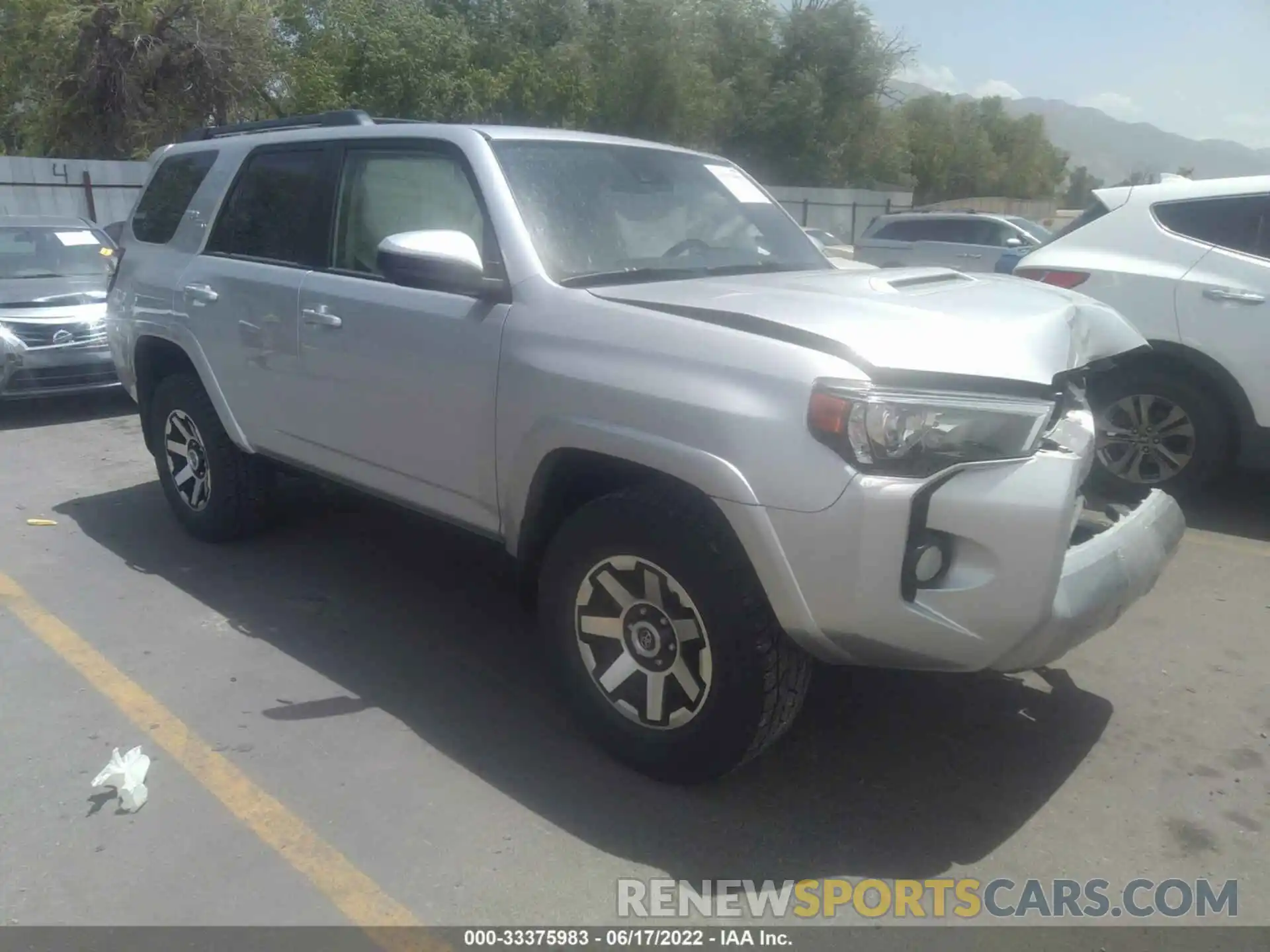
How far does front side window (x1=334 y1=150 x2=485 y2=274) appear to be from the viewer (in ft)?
12.7

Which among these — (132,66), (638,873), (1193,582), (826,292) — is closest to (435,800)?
(638,873)

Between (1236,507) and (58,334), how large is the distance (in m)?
8.40

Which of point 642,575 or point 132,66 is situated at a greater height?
point 132,66

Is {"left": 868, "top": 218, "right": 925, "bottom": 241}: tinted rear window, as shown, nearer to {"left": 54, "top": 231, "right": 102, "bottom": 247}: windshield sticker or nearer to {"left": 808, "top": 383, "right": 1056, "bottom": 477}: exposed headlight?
{"left": 54, "top": 231, "right": 102, "bottom": 247}: windshield sticker

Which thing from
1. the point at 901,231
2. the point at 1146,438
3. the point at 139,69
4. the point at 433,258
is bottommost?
the point at 1146,438

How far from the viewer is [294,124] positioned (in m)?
5.20

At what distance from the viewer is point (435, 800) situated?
322 cm

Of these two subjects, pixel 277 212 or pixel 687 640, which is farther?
pixel 277 212

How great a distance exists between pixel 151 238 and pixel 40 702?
2642mm

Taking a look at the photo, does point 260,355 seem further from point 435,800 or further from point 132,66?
point 132,66

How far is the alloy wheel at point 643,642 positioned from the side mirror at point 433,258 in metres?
1.03

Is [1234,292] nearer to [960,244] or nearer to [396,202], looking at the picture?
[396,202]

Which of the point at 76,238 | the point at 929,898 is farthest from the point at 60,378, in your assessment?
the point at 929,898

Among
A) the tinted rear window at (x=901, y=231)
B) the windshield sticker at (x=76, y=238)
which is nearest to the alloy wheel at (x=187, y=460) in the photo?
the windshield sticker at (x=76, y=238)
